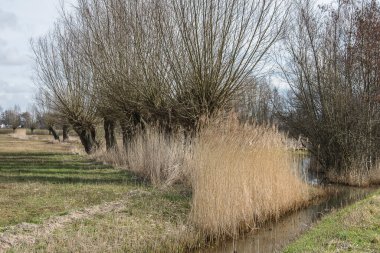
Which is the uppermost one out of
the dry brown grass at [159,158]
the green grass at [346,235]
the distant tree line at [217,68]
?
the distant tree line at [217,68]

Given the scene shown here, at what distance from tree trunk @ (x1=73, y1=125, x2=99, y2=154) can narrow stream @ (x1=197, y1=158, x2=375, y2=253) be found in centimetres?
1584

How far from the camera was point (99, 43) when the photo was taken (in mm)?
16703

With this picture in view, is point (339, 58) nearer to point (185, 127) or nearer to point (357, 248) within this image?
point (185, 127)

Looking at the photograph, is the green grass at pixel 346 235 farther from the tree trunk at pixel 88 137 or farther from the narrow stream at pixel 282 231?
the tree trunk at pixel 88 137

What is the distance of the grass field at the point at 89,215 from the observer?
6.51 meters

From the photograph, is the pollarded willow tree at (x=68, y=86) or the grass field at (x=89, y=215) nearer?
the grass field at (x=89, y=215)

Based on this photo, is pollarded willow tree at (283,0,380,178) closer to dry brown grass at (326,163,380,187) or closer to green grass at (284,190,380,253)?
dry brown grass at (326,163,380,187)

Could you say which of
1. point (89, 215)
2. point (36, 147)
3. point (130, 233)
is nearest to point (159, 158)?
point (89, 215)

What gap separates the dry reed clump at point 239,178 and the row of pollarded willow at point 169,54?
8.97 ft

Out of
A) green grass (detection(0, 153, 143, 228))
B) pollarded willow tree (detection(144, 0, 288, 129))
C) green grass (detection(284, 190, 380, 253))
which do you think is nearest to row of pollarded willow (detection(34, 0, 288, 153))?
pollarded willow tree (detection(144, 0, 288, 129))

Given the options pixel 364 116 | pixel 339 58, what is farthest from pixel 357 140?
pixel 339 58

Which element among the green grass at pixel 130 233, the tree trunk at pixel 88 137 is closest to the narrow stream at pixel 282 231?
the green grass at pixel 130 233

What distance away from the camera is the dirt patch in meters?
6.23

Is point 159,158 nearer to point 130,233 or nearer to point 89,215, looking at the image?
point 89,215
